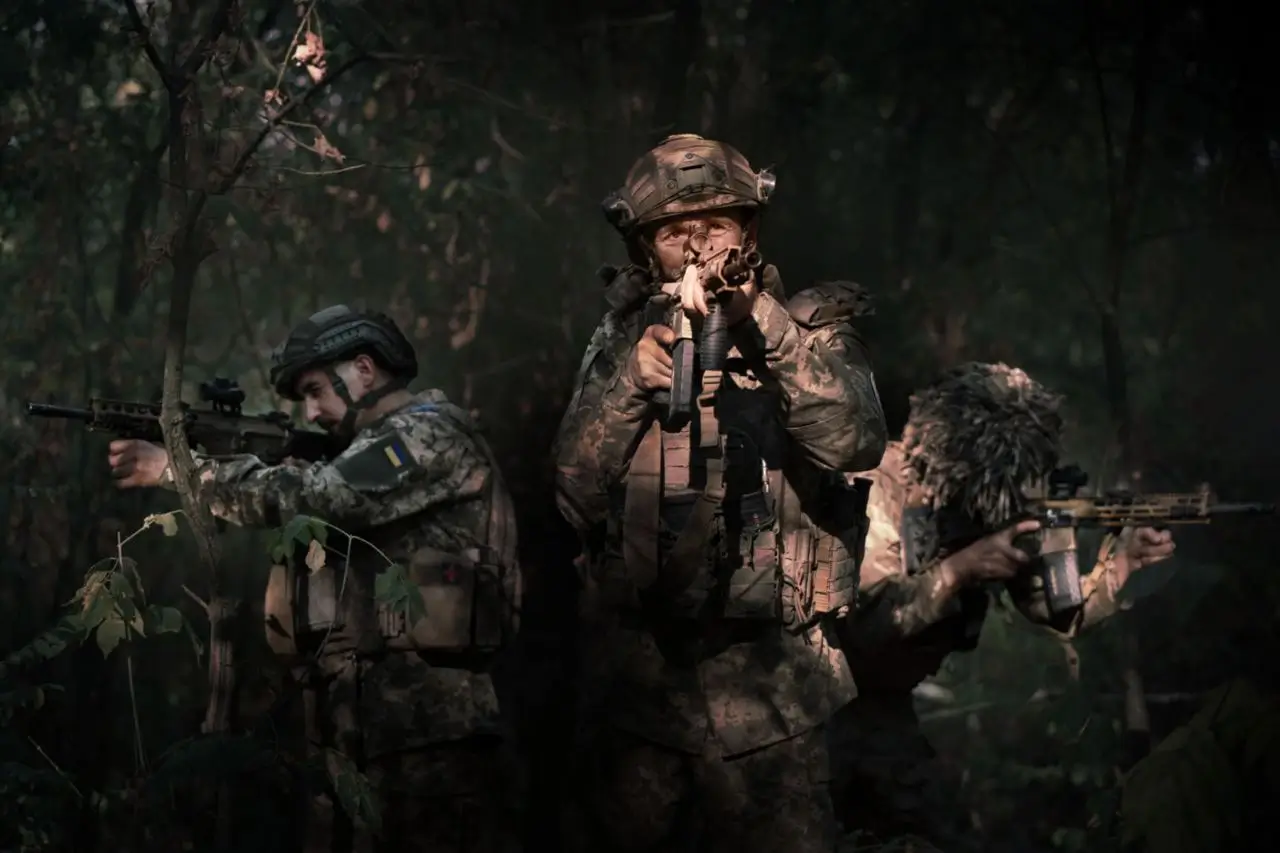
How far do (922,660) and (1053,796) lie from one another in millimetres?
967

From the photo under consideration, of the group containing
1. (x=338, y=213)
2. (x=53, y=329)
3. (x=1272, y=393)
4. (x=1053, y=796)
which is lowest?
(x=1053, y=796)

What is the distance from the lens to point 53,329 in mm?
4430

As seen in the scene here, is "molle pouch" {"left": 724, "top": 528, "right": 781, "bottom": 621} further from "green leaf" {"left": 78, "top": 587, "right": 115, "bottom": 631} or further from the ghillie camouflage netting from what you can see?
"green leaf" {"left": 78, "top": 587, "right": 115, "bottom": 631}

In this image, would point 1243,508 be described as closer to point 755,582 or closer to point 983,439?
point 983,439

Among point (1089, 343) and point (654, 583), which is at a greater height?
point (1089, 343)

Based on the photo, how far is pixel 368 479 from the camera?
12.6ft

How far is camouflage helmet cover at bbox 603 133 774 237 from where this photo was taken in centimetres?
331

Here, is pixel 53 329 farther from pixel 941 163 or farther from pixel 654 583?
pixel 941 163

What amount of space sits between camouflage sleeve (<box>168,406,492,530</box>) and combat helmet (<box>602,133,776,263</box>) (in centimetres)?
86

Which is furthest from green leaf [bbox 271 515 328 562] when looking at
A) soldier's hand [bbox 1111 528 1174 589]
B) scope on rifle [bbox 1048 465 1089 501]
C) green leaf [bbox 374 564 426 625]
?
soldier's hand [bbox 1111 528 1174 589]

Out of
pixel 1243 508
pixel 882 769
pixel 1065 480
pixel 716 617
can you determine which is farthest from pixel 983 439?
pixel 716 617

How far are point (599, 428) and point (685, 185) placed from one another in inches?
20.7

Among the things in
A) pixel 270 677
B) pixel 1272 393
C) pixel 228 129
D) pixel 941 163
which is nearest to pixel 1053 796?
pixel 1272 393

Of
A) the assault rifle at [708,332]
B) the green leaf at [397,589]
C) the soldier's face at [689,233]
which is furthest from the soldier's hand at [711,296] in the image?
the green leaf at [397,589]
